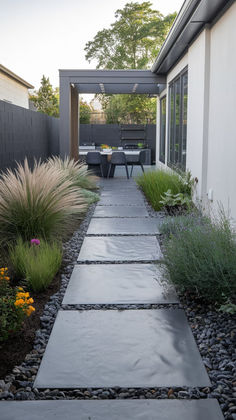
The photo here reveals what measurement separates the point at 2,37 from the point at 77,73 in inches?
600

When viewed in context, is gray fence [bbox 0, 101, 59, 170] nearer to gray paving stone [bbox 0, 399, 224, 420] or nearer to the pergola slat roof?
the pergola slat roof

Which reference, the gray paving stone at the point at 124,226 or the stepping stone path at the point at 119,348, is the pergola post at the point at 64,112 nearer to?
the gray paving stone at the point at 124,226

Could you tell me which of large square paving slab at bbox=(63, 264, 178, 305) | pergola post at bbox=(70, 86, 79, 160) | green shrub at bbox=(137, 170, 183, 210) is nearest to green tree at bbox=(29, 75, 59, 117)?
pergola post at bbox=(70, 86, 79, 160)

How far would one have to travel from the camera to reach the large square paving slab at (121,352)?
2400 millimetres

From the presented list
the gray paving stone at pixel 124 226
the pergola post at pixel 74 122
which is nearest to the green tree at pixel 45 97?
the pergola post at pixel 74 122

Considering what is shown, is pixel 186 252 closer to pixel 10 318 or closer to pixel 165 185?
Answer: pixel 10 318

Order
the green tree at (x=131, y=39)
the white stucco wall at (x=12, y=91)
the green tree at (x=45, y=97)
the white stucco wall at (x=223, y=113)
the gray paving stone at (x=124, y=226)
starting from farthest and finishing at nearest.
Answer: the green tree at (x=131, y=39) < the green tree at (x=45, y=97) < the white stucco wall at (x=12, y=91) < the gray paving stone at (x=124, y=226) < the white stucco wall at (x=223, y=113)

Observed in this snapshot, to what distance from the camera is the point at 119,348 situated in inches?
109

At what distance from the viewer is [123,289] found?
3.77 m

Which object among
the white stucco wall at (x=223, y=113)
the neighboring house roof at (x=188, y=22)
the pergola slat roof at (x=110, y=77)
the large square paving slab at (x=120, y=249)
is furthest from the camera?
the pergola slat roof at (x=110, y=77)

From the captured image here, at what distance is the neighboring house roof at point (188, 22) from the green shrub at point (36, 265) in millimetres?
3264

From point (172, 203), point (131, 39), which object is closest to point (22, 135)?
point (172, 203)

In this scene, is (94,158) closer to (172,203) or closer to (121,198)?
(121,198)

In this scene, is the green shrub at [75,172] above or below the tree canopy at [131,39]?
below
